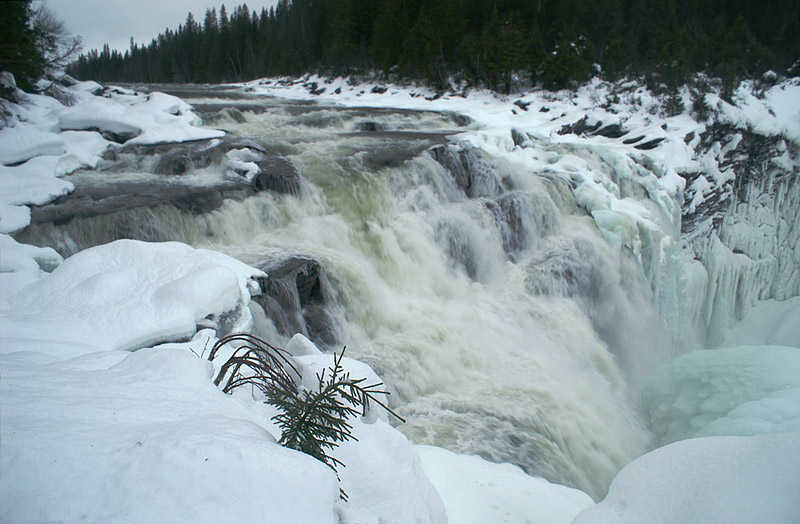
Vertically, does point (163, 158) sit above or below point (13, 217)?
above

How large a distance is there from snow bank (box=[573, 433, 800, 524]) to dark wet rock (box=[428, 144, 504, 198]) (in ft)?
24.9

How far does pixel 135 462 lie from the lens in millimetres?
1263

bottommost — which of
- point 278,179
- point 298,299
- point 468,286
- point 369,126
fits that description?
point 468,286

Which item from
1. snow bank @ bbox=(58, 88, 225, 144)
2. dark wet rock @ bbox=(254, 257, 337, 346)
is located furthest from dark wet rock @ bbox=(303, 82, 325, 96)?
dark wet rock @ bbox=(254, 257, 337, 346)

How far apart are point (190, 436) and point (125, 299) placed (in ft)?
8.50

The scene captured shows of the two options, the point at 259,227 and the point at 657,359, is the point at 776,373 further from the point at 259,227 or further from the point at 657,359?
the point at 259,227

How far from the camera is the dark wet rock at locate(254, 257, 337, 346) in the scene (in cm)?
529

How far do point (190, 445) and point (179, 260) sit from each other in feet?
10.7

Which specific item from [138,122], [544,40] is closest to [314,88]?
[544,40]

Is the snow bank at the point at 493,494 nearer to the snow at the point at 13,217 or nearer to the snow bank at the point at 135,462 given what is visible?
the snow bank at the point at 135,462

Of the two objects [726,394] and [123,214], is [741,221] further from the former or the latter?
[123,214]

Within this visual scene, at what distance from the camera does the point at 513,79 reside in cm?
2661

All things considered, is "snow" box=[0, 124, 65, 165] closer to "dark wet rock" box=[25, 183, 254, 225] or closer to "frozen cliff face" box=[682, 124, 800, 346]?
"dark wet rock" box=[25, 183, 254, 225]

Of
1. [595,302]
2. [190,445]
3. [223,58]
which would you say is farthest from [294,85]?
[190,445]
